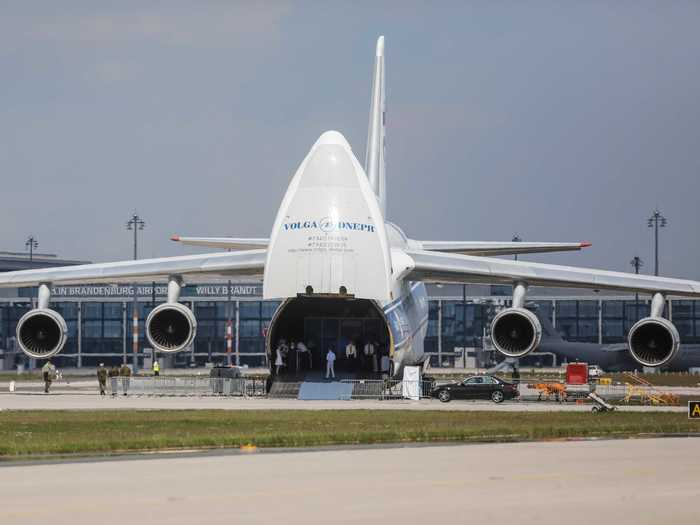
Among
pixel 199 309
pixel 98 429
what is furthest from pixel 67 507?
pixel 199 309

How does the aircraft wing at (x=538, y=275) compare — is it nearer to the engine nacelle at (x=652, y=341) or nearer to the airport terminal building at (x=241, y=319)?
the engine nacelle at (x=652, y=341)

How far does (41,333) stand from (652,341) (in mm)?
18622

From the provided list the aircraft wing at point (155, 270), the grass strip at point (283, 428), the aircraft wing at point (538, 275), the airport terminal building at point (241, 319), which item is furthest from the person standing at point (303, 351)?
the airport terminal building at point (241, 319)

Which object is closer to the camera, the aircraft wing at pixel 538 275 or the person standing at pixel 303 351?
the aircraft wing at pixel 538 275

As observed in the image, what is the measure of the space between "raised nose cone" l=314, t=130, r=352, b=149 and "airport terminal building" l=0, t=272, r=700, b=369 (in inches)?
2800

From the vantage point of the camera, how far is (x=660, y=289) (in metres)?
41.6

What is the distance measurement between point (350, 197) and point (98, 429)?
1440cm

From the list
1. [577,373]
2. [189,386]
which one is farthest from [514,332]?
[189,386]

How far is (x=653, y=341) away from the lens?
40.9 metres

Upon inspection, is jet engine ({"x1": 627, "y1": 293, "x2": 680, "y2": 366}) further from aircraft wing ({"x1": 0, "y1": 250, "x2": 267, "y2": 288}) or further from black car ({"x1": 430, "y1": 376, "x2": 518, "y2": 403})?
aircraft wing ({"x1": 0, "y1": 250, "x2": 267, "y2": 288})

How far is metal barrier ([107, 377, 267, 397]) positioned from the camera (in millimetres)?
46750

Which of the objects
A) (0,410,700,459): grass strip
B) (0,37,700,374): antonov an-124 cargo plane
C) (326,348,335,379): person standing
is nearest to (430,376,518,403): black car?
(0,37,700,374): antonov an-124 cargo plane

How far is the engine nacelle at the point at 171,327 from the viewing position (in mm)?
42312

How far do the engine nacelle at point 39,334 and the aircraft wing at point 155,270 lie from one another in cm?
117
